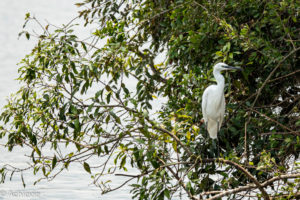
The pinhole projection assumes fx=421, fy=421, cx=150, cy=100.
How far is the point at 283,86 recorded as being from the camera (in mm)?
3447

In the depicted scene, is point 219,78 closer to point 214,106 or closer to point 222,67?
point 222,67

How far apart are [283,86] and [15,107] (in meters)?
2.15

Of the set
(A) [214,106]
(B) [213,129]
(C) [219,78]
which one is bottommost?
(B) [213,129]

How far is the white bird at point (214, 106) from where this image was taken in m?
3.27

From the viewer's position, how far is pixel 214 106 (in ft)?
10.9

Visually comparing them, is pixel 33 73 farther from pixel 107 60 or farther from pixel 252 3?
pixel 252 3

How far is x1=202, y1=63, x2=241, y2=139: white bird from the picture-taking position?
129 inches

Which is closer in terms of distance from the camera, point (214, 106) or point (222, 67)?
point (222, 67)

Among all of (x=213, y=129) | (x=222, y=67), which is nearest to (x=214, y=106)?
(x=213, y=129)

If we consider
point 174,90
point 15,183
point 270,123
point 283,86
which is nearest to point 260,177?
point 270,123

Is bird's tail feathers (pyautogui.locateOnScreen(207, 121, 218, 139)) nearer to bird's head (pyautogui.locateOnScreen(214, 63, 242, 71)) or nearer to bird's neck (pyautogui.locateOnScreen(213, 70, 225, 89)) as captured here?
bird's neck (pyautogui.locateOnScreen(213, 70, 225, 89))

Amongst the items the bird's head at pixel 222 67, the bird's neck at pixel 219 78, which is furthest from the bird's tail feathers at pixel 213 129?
the bird's head at pixel 222 67

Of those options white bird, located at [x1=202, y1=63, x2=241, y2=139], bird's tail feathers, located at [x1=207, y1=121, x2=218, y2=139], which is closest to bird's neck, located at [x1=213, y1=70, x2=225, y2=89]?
white bird, located at [x1=202, y1=63, x2=241, y2=139]

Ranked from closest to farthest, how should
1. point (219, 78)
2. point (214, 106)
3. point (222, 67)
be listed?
1. point (222, 67)
2. point (219, 78)
3. point (214, 106)
